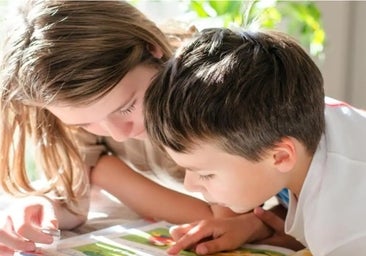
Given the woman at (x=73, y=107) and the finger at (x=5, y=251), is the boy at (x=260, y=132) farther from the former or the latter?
the finger at (x=5, y=251)

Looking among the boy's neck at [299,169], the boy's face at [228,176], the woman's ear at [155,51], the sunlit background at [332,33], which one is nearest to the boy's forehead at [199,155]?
the boy's face at [228,176]

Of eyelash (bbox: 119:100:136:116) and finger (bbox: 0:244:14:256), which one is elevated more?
eyelash (bbox: 119:100:136:116)

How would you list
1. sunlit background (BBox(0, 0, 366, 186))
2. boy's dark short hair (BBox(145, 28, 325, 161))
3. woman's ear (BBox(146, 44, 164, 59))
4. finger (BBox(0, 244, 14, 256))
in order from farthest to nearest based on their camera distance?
sunlit background (BBox(0, 0, 366, 186)) < woman's ear (BBox(146, 44, 164, 59)) < finger (BBox(0, 244, 14, 256)) < boy's dark short hair (BBox(145, 28, 325, 161))

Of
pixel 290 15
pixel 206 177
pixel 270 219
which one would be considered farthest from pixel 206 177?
pixel 290 15

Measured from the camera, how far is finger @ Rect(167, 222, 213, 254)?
3.19 ft

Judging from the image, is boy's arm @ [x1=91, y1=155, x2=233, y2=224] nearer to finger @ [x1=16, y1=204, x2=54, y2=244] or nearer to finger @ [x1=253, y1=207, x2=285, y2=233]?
finger @ [x1=253, y1=207, x2=285, y2=233]

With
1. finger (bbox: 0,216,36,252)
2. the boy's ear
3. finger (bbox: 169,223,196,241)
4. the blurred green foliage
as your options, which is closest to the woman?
finger (bbox: 0,216,36,252)

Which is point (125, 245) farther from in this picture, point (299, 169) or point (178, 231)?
point (299, 169)

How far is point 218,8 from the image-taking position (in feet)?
5.10

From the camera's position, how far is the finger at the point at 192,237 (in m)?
0.97

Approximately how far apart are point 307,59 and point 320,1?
106cm

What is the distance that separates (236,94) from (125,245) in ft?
0.99

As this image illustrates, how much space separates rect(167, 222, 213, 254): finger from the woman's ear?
0.24m

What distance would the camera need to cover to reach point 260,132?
0.83 metres
